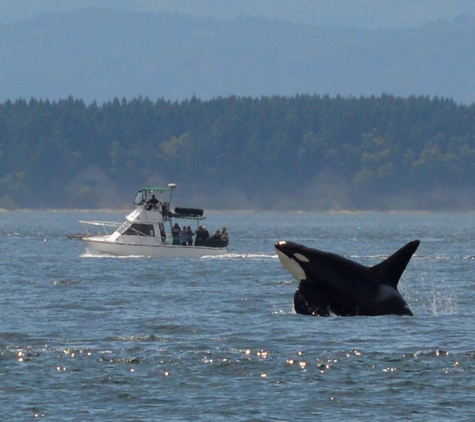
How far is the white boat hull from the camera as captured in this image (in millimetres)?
68625

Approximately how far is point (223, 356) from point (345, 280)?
5.27 meters

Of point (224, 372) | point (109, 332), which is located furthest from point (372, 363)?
point (109, 332)

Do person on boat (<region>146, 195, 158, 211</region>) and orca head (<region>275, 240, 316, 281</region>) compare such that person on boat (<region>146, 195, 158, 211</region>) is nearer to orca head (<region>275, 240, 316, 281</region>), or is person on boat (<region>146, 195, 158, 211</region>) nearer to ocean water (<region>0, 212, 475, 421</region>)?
ocean water (<region>0, 212, 475, 421</region>)

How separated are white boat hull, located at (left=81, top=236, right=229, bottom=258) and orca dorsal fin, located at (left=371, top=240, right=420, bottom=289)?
3683 centimetres

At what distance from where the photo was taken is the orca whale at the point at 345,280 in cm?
3250

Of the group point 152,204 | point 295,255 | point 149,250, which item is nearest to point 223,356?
point 295,255

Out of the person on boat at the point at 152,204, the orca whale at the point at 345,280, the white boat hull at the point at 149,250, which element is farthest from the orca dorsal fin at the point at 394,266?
the white boat hull at the point at 149,250

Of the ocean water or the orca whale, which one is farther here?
the orca whale

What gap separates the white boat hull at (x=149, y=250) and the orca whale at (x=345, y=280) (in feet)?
118

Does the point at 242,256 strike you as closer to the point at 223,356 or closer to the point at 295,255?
the point at 295,255

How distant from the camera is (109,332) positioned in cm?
3284

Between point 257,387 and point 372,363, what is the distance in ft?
11.6

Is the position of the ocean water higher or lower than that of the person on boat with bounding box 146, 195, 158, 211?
lower

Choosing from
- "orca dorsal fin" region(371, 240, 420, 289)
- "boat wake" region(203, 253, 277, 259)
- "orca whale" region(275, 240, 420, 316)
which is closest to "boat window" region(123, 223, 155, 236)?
"boat wake" region(203, 253, 277, 259)
